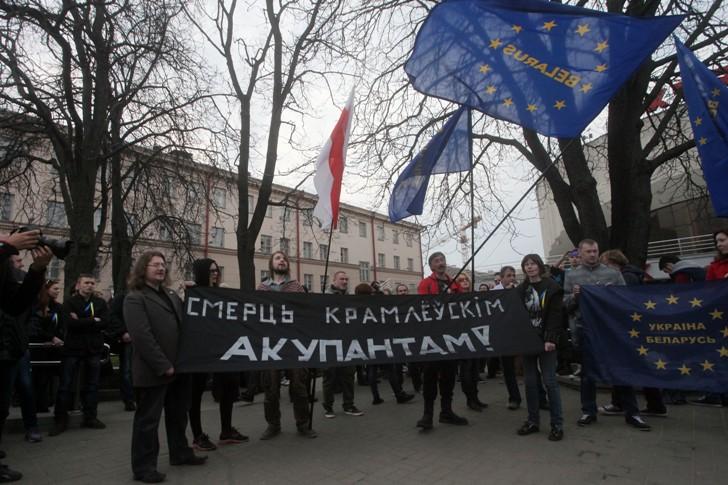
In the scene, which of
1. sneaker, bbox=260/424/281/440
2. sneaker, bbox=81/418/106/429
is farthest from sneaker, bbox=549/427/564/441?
sneaker, bbox=81/418/106/429

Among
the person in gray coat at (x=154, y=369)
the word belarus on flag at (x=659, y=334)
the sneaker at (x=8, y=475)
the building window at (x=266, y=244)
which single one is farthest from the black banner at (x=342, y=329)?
the building window at (x=266, y=244)

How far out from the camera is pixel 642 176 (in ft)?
28.6

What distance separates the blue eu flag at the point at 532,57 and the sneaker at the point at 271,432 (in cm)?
428

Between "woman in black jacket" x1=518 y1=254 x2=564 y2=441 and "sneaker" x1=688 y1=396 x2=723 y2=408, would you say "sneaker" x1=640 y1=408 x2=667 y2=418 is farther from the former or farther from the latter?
"woman in black jacket" x1=518 y1=254 x2=564 y2=441

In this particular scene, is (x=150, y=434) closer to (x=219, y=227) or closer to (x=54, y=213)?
(x=54, y=213)

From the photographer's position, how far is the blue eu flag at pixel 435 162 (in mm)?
5910

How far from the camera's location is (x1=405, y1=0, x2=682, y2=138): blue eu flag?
14.6ft

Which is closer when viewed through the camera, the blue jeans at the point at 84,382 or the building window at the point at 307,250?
the blue jeans at the point at 84,382

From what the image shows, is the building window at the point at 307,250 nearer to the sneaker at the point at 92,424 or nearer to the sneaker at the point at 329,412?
the sneaker at the point at 329,412

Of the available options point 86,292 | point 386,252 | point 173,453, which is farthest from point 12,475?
point 386,252

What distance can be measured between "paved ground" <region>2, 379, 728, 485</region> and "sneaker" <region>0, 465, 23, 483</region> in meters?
0.12

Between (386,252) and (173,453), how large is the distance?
1880 inches

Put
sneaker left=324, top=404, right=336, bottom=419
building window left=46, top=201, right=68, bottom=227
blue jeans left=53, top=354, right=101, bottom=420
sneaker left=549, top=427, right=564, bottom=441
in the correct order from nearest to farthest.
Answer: sneaker left=549, top=427, right=564, bottom=441, blue jeans left=53, top=354, right=101, bottom=420, sneaker left=324, top=404, right=336, bottom=419, building window left=46, top=201, right=68, bottom=227

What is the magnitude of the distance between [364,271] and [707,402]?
1678 inches
